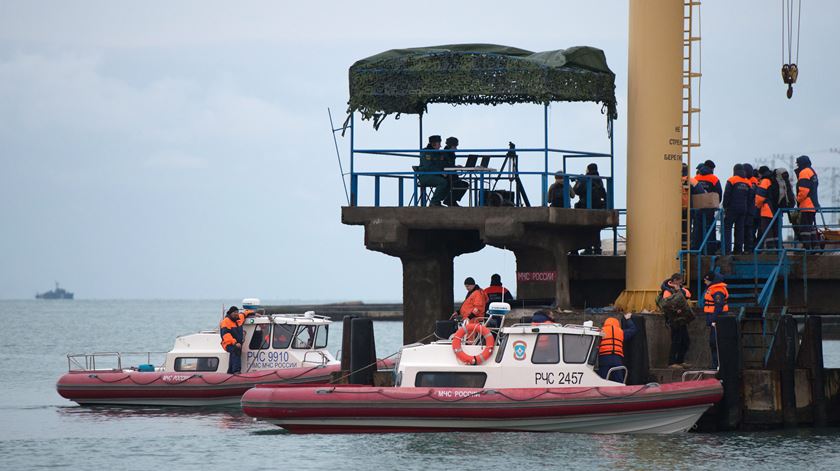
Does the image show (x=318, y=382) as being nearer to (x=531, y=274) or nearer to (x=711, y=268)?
(x=531, y=274)

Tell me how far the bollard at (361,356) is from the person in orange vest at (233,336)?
492 centimetres

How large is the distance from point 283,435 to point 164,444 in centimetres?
220

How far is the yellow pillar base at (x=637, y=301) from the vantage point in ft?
86.1

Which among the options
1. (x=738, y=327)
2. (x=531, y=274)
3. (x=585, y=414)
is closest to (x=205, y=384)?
(x=531, y=274)

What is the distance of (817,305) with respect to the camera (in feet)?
85.7

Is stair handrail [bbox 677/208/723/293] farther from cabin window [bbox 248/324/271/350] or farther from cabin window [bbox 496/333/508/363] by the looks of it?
cabin window [bbox 248/324/271/350]

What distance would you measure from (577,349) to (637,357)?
1213 mm

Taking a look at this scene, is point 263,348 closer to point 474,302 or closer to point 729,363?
point 474,302

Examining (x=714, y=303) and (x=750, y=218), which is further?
(x=750, y=218)

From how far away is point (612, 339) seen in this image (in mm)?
22906

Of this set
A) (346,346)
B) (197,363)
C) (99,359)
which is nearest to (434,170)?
(346,346)


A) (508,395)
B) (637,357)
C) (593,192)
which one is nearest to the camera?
(508,395)

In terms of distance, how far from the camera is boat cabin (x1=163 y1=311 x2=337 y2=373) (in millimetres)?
30250

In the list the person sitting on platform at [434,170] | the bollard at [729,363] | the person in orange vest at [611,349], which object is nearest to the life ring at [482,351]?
the person in orange vest at [611,349]
